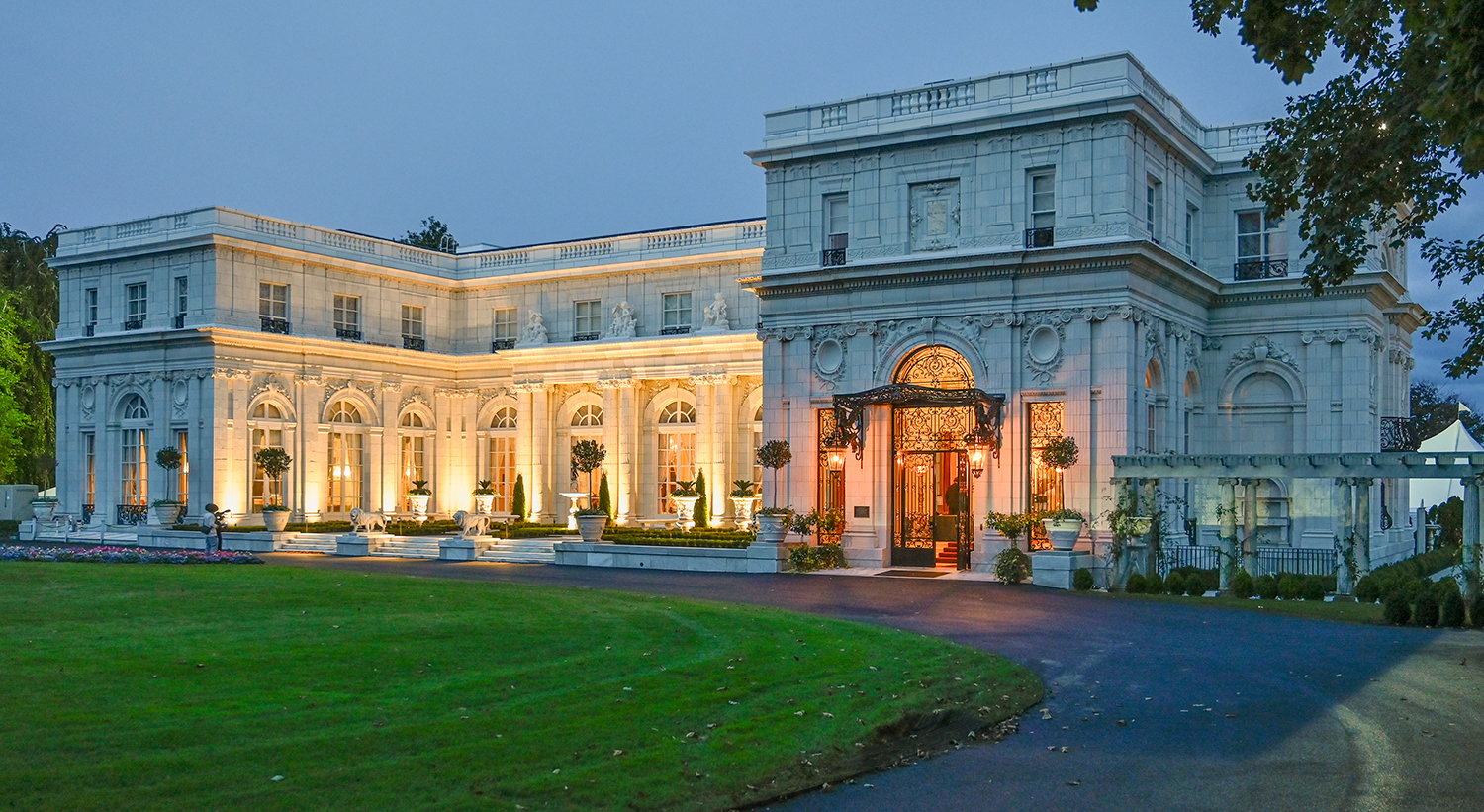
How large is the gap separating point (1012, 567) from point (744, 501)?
609 inches

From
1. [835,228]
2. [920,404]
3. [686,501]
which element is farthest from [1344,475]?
[686,501]

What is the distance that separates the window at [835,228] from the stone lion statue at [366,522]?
16.7 m

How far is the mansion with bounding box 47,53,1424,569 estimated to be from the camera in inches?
1174

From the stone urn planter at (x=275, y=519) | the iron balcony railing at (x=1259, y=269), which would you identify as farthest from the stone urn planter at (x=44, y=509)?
the iron balcony railing at (x=1259, y=269)

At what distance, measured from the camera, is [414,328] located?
51000 mm

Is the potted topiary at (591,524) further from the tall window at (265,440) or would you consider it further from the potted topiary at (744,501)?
the tall window at (265,440)

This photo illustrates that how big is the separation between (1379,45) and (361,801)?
Answer: 37.2ft

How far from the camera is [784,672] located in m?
13.6

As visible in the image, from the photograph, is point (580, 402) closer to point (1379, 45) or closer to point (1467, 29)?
point (1379, 45)

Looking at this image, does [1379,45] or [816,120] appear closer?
[1379,45]

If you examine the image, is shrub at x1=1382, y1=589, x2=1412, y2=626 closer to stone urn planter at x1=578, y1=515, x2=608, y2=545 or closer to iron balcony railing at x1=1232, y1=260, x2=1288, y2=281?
iron balcony railing at x1=1232, y1=260, x2=1288, y2=281

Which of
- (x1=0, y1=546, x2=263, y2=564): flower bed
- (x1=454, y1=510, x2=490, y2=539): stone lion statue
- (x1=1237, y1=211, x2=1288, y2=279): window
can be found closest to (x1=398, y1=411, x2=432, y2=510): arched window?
(x1=454, y1=510, x2=490, y2=539): stone lion statue

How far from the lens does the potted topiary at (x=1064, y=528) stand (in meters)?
27.6

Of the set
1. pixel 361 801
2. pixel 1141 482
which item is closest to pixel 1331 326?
pixel 1141 482
